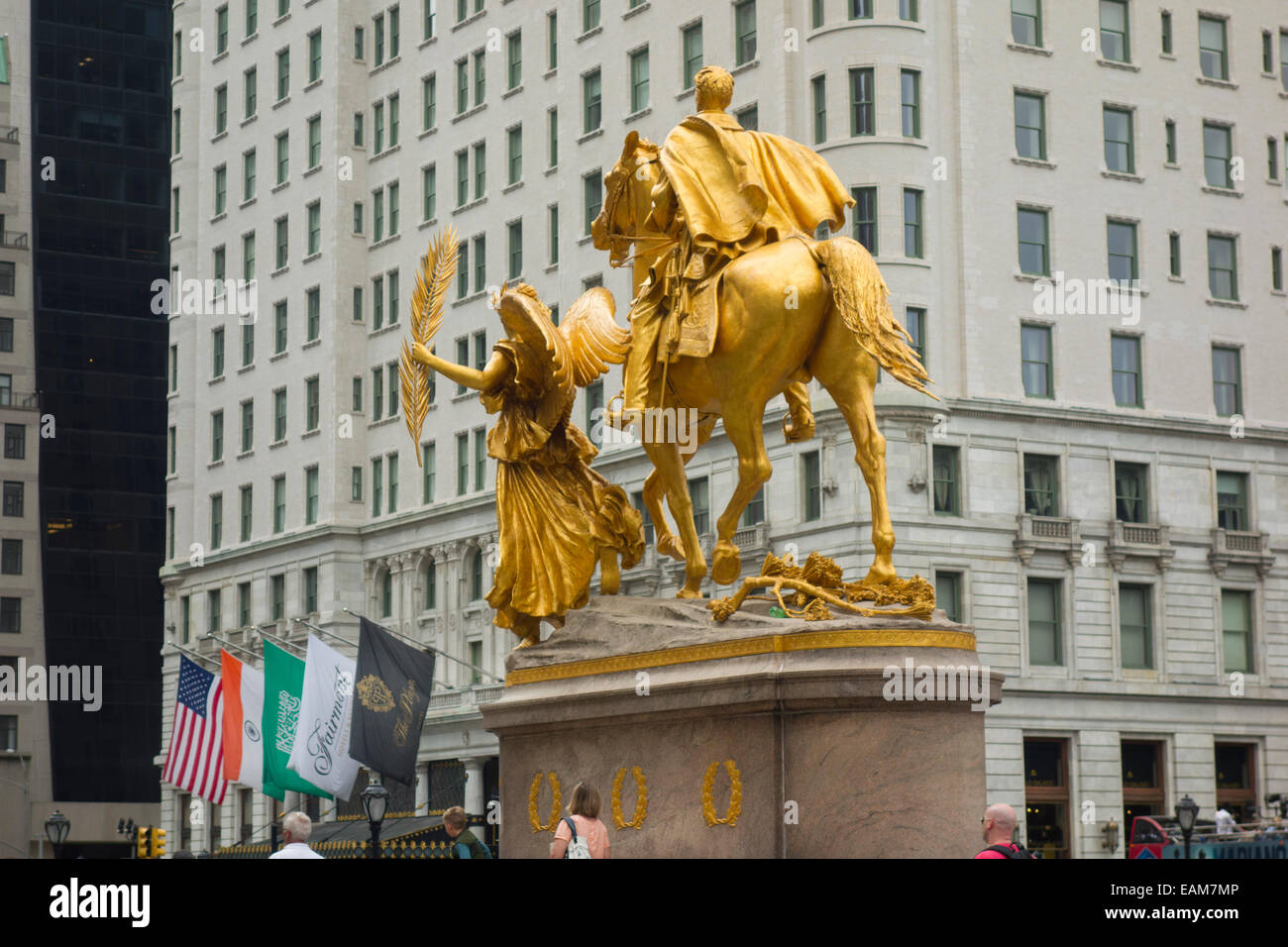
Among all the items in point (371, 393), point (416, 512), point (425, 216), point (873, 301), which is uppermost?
point (425, 216)

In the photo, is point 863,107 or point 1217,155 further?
point 1217,155

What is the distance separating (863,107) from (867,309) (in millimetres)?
46782

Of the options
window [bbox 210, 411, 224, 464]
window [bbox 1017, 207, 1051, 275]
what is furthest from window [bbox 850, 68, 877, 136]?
window [bbox 210, 411, 224, 464]

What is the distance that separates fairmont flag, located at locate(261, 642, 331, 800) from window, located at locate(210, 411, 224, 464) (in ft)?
137

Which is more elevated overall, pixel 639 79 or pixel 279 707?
pixel 639 79

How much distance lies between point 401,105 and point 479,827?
103 feet

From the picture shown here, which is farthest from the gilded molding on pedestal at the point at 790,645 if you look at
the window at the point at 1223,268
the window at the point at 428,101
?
the window at the point at 428,101

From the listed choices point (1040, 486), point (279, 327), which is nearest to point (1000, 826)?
point (1040, 486)

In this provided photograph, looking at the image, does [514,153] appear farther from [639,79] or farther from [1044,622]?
[1044,622]

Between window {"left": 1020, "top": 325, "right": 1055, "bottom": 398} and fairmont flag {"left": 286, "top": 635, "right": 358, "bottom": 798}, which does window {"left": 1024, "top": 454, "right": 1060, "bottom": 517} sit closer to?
window {"left": 1020, "top": 325, "right": 1055, "bottom": 398}

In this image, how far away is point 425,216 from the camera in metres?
79.7

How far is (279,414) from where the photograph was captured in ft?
288
